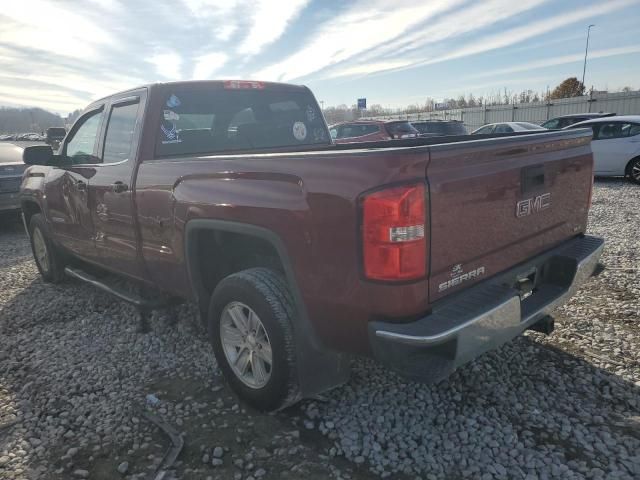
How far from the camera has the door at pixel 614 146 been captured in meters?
11.0

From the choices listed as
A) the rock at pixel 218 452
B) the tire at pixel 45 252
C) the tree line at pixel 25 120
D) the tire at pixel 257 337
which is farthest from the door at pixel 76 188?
the tree line at pixel 25 120

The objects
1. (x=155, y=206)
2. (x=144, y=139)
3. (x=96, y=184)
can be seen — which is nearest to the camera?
(x=155, y=206)

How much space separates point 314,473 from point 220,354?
1012mm

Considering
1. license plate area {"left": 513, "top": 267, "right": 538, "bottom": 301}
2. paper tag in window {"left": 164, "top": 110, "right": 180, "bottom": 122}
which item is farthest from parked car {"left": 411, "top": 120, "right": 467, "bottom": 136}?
license plate area {"left": 513, "top": 267, "right": 538, "bottom": 301}

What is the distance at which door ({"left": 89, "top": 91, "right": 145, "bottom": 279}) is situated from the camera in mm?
3602

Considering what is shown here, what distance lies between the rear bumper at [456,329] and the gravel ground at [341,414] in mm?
590

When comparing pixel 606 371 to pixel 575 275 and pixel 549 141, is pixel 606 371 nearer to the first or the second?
pixel 575 275

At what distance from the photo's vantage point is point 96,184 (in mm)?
3953

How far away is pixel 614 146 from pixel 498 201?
35.7 feet

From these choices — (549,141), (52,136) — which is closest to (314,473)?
(549,141)

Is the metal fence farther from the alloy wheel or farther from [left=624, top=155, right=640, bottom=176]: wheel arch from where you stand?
the alloy wheel

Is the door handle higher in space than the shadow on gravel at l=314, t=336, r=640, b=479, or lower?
higher

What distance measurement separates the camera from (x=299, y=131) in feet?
14.4

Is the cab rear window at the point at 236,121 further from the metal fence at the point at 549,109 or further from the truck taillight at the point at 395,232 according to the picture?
the metal fence at the point at 549,109
